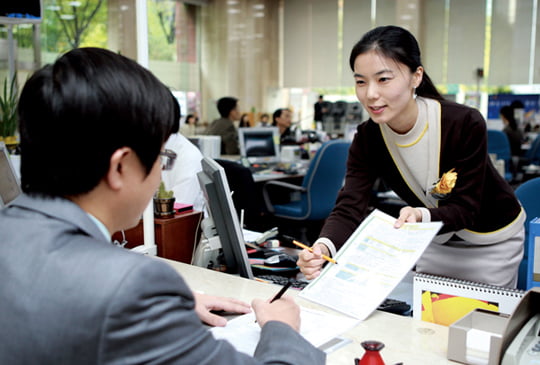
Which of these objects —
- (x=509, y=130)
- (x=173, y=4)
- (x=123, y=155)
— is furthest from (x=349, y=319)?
(x=173, y=4)

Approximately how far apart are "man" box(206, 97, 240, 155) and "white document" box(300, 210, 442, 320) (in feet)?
16.7

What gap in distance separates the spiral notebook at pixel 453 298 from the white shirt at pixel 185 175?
1.58 metres

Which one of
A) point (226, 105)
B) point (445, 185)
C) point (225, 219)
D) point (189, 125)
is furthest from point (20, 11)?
point (189, 125)

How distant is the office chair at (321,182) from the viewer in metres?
4.32

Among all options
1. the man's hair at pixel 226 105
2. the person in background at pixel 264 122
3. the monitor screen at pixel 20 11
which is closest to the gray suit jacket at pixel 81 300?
the monitor screen at pixel 20 11

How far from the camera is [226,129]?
642 centimetres

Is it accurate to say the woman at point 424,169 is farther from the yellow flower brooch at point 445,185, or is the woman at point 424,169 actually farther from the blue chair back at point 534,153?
the blue chair back at point 534,153

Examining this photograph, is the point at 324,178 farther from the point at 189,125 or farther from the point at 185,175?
the point at 189,125

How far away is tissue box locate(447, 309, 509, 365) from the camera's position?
104cm

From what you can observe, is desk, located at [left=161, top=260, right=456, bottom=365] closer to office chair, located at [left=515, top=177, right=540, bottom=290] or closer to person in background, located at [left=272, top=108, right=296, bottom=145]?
office chair, located at [left=515, top=177, right=540, bottom=290]

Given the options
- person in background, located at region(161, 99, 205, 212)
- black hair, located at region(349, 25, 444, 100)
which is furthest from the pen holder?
person in background, located at region(161, 99, 205, 212)

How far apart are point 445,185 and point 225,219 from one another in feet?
2.23

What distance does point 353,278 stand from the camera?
1351mm

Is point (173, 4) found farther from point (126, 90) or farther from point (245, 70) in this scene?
point (126, 90)
